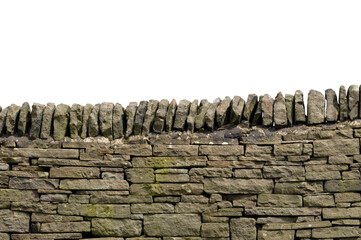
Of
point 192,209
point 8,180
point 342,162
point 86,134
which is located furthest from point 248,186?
point 8,180

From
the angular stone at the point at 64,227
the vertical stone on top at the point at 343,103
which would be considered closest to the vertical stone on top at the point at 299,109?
the vertical stone on top at the point at 343,103

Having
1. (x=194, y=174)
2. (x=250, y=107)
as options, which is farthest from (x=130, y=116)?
(x=250, y=107)

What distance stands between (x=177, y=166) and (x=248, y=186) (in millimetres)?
714

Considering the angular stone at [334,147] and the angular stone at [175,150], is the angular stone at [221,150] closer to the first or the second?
the angular stone at [175,150]

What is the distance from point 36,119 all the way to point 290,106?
2.57 m

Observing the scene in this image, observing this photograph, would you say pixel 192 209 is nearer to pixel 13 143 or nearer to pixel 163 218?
pixel 163 218

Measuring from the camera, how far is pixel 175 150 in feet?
16.8

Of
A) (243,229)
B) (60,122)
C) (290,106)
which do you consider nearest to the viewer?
(243,229)

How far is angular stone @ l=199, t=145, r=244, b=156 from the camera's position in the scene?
5.08m

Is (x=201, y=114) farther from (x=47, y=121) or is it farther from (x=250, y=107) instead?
(x=47, y=121)

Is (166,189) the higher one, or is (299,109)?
(299,109)

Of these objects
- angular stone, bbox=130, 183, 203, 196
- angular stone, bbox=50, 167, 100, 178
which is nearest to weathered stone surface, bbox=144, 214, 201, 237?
angular stone, bbox=130, 183, 203, 196

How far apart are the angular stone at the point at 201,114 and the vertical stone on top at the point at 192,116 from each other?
0.12 ft

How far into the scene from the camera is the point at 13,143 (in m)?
5.25
